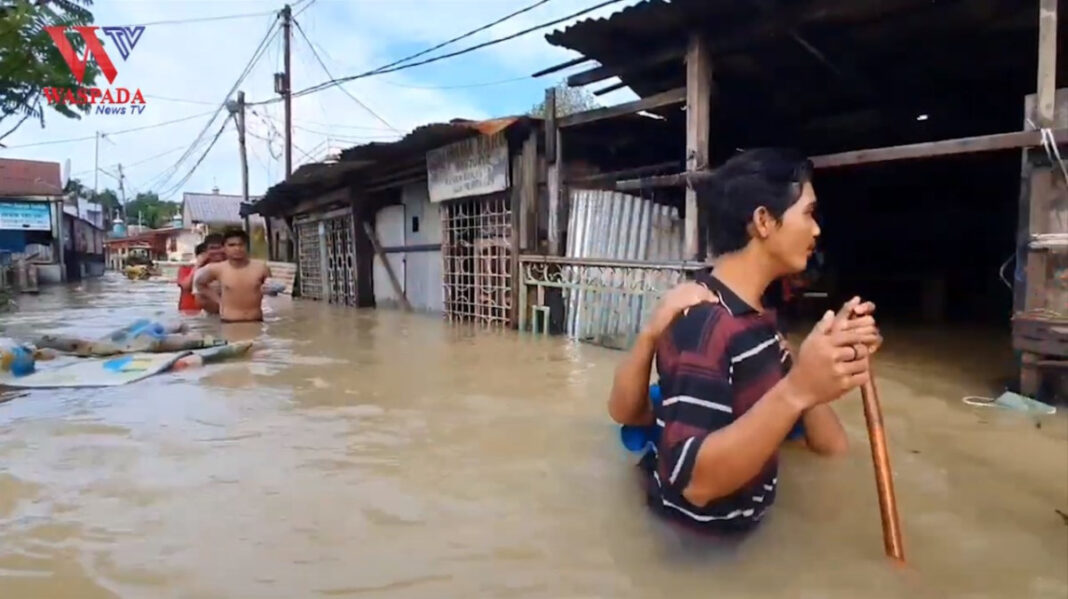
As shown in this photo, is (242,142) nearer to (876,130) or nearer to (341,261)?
(341,261)

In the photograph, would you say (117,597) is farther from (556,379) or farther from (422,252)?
(422,252)

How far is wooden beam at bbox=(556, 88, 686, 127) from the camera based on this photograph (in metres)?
6.53

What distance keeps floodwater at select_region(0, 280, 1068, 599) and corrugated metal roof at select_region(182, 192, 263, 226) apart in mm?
39982

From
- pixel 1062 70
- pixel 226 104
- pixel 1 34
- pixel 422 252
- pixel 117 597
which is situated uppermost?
pixel 226 104

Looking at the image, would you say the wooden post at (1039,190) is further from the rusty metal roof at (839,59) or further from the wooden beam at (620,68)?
the wooden beam at (620,68)

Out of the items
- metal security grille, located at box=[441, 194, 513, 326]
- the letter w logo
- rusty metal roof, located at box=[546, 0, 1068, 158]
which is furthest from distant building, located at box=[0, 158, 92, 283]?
rusty metal roof, located at box=[546, 0, 1068, 158]

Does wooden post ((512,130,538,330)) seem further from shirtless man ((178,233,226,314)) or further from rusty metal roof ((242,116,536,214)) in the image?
shirtless man ((178,233,226,314))

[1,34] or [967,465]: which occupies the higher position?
[1,34]

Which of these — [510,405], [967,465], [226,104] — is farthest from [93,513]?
[226,104]

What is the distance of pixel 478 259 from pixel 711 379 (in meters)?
8.29

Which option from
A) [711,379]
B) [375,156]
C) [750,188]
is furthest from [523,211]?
[711,379]

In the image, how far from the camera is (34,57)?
11.2 metres

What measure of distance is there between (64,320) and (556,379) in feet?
33.6

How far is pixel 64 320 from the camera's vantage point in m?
11.7
